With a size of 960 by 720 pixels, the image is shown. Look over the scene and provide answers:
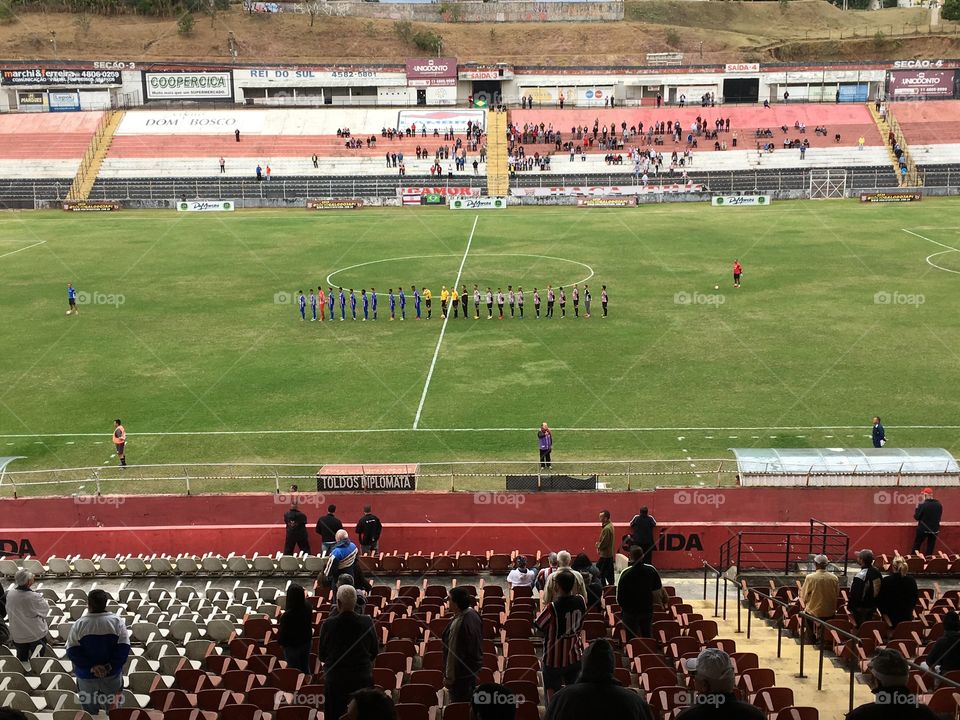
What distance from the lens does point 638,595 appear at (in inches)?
469

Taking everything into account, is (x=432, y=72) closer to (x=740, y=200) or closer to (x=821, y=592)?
(x=740, y=200)

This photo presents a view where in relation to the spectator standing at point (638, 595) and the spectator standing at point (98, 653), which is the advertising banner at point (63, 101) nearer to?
the spectator standing at point (98, 653)

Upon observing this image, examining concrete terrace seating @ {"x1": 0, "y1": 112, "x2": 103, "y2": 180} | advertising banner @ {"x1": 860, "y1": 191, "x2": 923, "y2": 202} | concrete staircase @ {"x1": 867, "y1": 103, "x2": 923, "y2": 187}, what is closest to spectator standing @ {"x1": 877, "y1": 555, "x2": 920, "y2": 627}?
advertising banner @ {"x1": 860, "y1": 191, "x2": 923, "y2": 202}

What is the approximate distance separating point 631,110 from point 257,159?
1321 inches

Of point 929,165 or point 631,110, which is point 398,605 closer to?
point 929,165

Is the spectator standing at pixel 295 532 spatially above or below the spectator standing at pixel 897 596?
below

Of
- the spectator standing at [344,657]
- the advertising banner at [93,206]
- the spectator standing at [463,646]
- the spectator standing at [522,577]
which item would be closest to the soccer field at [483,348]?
the spectator standing at [522,577]

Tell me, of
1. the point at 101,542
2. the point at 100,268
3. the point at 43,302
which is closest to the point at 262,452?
the point at 101,542

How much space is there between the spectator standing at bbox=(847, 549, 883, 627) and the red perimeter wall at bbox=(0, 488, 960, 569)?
6.08m

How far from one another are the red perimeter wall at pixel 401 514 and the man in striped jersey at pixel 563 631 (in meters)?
9.10

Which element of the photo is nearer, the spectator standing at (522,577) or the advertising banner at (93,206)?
the spectator standing at (522,577)

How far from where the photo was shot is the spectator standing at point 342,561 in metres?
14.0

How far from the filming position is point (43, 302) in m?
43.8

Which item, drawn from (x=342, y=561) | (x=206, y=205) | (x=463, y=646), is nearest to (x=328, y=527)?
(x=342, y=561)
